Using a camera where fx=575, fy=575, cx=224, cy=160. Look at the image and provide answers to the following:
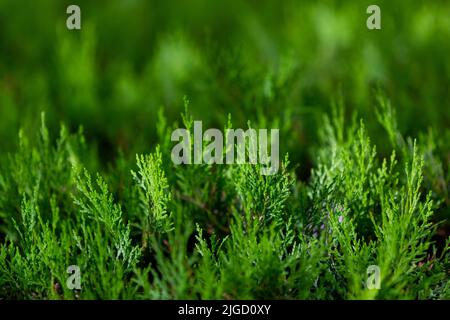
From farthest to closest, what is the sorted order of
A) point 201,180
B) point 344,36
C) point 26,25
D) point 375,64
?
point 26,25, point 344,36, point 375,64, point 201,180

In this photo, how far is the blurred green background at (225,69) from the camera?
1267 mm

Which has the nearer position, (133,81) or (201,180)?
(201,180)

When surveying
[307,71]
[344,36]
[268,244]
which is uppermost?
[344,36]

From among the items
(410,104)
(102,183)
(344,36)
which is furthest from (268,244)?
(344,36)

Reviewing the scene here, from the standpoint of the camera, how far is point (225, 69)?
1.28 metres

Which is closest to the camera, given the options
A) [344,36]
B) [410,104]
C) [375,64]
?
[410,104]

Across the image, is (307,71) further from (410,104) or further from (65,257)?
(65,257)

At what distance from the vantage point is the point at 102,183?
2.72 ft

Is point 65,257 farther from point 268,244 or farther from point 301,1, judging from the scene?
point 301,1

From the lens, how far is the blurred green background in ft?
4.16

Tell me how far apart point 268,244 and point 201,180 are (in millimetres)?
257

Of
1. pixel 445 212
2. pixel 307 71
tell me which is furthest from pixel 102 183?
pixel 307 71
